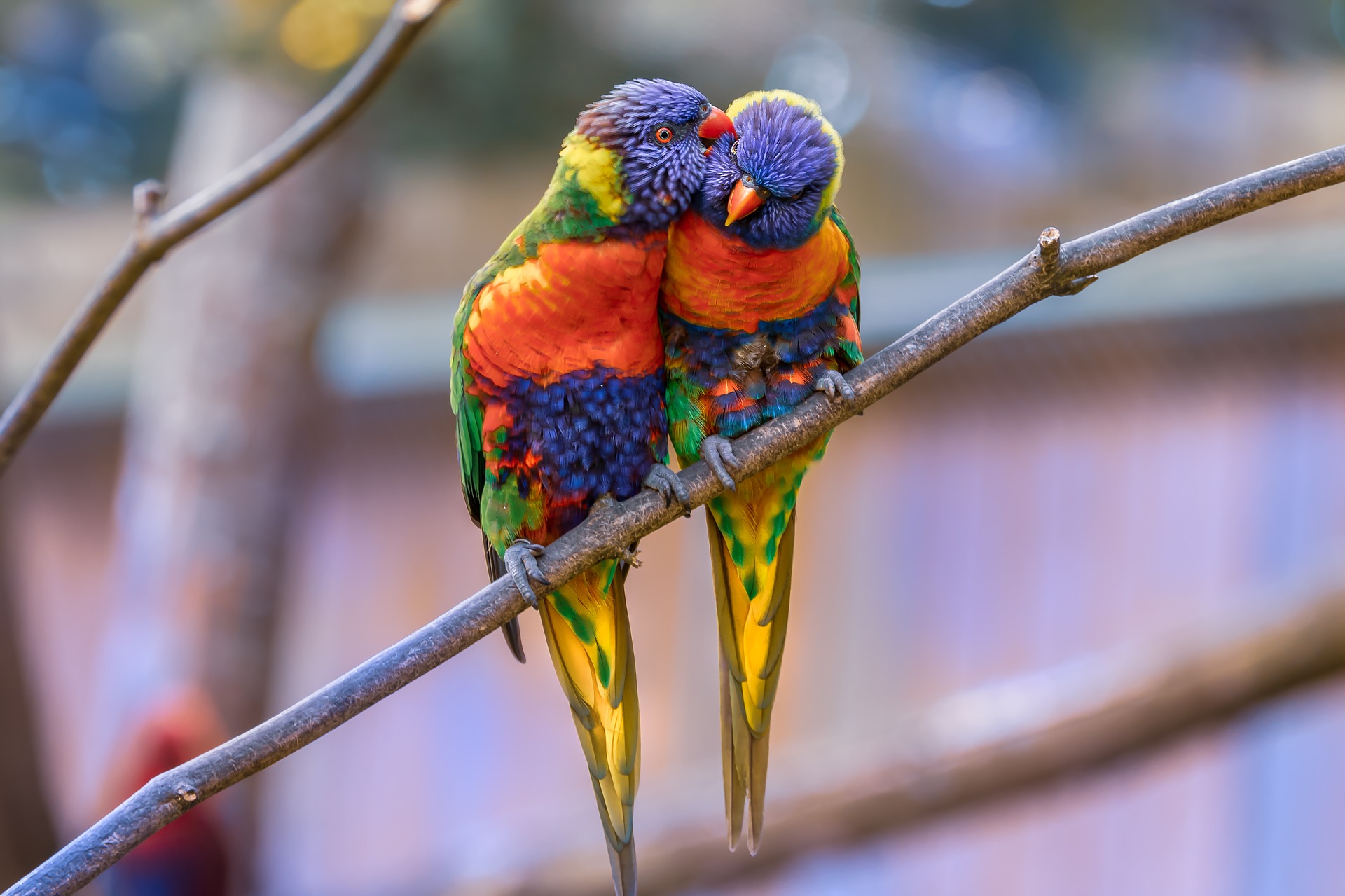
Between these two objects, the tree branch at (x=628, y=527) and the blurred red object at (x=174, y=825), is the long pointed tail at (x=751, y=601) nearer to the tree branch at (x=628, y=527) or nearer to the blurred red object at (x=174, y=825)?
the tree branch at (x=628, y=527)

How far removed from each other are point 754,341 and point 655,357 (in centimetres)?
9

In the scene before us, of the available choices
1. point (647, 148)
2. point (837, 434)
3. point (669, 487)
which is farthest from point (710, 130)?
point (837, 434)

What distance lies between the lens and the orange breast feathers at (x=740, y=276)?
91 centimetres

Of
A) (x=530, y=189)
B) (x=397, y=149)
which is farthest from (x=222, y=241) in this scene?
(x=530, y=189)

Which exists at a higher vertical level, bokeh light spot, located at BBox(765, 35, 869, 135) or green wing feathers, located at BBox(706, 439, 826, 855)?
bokeh light spot, located at BBox(765, 35, 869, 135)

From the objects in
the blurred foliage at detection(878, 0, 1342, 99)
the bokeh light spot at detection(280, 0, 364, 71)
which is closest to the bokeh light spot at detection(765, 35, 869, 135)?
the blurred foliage at detection(878, 0, 1342, 99)

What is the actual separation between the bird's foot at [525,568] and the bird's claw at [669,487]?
11 centimetres

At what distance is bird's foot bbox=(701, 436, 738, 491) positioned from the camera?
85cm

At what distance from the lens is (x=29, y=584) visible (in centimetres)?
291

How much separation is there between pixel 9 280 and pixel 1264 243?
2.99 m

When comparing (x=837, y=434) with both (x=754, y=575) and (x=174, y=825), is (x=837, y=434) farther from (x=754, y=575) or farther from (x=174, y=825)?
(x=754, y=575)

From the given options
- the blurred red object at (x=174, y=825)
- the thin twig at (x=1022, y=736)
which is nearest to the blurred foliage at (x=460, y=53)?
the thin twig at (x=1022, y=736)

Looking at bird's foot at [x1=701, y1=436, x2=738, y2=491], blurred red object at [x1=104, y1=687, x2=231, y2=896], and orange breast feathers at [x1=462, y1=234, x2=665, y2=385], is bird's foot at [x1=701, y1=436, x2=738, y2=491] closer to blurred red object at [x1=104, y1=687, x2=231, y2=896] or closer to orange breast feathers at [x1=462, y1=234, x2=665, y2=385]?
orange breast feathers at [x1=462, y1=234, x2=665, y2=385]

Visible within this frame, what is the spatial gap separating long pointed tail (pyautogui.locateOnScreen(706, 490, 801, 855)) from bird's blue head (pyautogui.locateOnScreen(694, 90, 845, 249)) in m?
0.23
